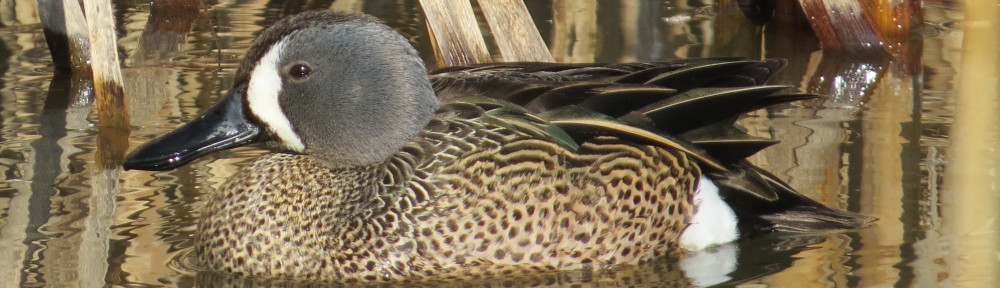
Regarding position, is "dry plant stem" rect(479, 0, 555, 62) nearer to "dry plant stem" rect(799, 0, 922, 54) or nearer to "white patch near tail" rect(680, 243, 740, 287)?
"white patch near tail" rect(680, 243, 740, 287)

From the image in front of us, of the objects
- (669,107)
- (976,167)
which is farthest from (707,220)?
(976,167)

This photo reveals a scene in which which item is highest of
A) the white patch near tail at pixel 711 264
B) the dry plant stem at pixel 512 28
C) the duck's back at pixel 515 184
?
the dry plant stem at pixel 512 28

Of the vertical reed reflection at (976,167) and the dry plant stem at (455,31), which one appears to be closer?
the vertical reed reflection at (976,167)

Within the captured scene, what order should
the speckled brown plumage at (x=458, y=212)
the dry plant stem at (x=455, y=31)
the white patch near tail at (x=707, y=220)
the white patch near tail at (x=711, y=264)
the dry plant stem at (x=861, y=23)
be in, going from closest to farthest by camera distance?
the speckled brown plumage at (x=458, y=212) < the white patch near tail at (x=711, y=264) < the white patch near tail at (x=707, y=220) < the dry plant stem at (x=455, y=31) < the dry plant stem at (x=861, y=23)

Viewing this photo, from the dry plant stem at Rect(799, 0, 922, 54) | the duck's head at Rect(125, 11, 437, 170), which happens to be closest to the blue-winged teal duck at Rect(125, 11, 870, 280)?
the duck's head at Rect(125, 11, 437, 170)

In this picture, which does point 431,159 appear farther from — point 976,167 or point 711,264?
point 976,167

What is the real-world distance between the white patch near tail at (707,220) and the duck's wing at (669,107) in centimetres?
4

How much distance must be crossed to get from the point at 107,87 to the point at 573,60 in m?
2.30

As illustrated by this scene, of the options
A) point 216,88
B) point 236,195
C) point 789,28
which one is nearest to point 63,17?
point 216,88

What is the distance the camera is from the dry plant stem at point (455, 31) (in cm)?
568

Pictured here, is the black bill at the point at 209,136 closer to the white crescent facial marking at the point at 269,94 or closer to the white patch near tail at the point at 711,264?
the white crescent facial marking at the point at 269,94

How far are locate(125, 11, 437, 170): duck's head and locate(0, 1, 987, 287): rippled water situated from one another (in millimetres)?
448

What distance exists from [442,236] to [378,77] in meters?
0.51

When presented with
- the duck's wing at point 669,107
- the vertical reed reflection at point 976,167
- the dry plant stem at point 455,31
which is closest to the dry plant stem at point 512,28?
the dry plant stem at point 455,31
